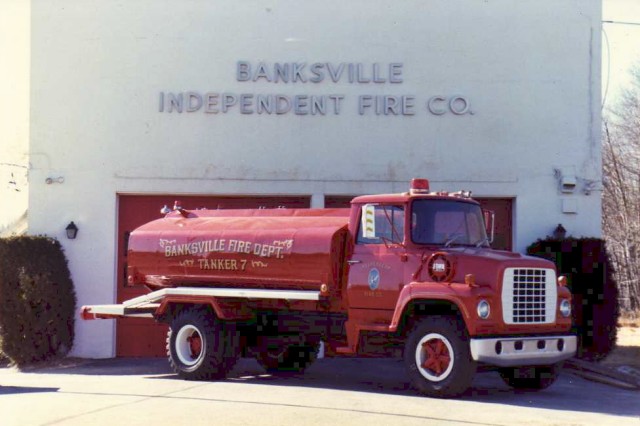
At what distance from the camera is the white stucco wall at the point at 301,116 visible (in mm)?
17453

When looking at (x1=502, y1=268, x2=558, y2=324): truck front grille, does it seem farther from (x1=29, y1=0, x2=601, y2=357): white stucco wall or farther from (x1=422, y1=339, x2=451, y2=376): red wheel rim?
(x1=29, y1=0, x2=601, y2=357): white stucco wall

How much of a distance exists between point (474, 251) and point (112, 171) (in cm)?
750

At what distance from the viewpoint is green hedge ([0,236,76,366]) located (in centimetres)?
1656

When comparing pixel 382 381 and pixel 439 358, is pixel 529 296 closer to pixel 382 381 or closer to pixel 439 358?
pixel 439 358

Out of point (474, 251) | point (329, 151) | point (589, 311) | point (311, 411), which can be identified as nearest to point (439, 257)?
point (474, 251)

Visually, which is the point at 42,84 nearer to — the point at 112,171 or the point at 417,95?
the point at 112,171

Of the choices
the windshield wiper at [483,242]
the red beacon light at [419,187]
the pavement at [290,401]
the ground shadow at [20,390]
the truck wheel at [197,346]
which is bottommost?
the ground shadow at [20,390]

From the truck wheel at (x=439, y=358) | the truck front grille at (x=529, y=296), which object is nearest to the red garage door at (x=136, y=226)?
the truck wheel at (x=439, y=358)

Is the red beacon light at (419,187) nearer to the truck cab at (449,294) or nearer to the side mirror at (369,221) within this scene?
the truck cab at (449,294)

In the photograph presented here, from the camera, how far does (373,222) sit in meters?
12.9

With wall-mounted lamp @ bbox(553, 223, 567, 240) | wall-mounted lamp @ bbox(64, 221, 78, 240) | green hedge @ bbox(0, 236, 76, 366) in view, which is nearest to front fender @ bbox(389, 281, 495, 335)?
wall-mounted lamp @ bbox(553, 223, 567, 240)

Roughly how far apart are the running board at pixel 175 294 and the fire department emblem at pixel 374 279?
27.0 inches

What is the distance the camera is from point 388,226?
510 inches

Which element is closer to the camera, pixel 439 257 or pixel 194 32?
pixel 439 257
